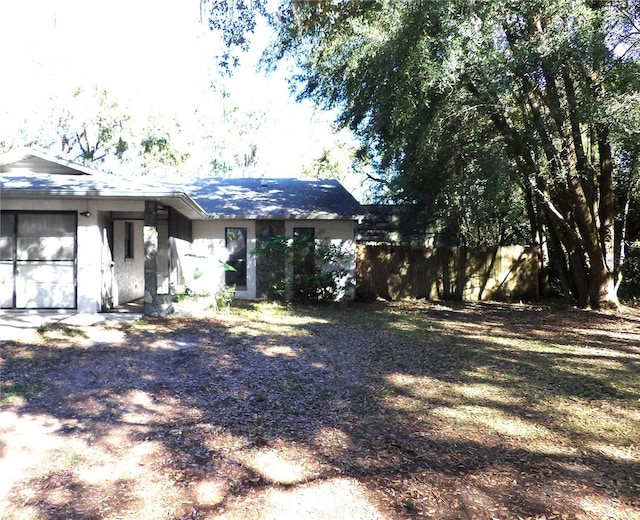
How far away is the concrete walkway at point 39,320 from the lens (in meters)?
6.91

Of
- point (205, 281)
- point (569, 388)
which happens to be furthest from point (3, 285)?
point (569, 388)

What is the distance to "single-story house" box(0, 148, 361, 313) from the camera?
884 cm

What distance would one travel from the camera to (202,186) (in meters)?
14.6

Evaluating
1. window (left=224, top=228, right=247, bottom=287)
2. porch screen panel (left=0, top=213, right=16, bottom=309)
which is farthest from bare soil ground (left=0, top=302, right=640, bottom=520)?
window (left=224, top=228, right=247, bottom=287)

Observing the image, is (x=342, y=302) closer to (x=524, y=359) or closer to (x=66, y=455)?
(x=524, y=359)

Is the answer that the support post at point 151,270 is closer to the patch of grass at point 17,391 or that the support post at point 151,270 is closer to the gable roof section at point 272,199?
the gable roof section at point 272,199

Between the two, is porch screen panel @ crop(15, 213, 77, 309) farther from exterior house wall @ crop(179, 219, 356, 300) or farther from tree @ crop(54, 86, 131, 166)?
tree @ crop(54, 86, 131, 166)

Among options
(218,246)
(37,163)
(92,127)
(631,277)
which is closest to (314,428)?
(218,246)

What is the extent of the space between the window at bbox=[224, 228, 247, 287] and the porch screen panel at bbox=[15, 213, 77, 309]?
434 centimetres

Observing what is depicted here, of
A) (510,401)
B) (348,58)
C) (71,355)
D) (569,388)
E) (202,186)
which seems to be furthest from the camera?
(202,186)

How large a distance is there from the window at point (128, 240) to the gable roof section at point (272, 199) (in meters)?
2.08

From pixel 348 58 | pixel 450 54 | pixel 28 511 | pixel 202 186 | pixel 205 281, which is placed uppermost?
pixel 348 58

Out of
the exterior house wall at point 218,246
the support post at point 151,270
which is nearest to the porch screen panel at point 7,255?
the support post at point 151,270

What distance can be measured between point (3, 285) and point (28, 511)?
7998 mm
